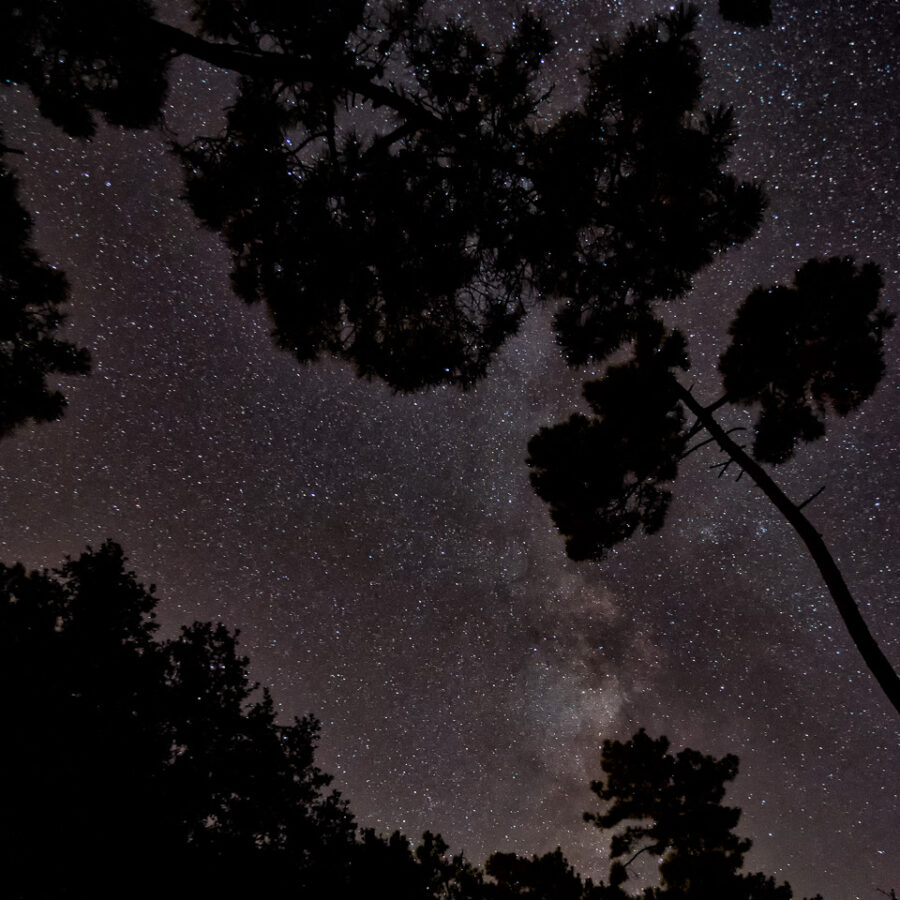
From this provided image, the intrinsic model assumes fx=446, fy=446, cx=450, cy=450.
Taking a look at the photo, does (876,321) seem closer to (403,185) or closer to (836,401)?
(836,401)

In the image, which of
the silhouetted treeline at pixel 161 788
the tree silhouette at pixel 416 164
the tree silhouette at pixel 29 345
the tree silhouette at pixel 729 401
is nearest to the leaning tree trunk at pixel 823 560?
the tree silhouette at pixel 729 401

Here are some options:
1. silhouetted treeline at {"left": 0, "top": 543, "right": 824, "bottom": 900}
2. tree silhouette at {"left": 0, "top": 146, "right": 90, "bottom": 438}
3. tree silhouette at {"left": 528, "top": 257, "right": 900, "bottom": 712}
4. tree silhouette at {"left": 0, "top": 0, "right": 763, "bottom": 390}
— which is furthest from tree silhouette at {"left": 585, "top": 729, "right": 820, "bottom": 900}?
tree silhouette at {"left": 0, "top": 146, "right": 90, "bottom": 438}

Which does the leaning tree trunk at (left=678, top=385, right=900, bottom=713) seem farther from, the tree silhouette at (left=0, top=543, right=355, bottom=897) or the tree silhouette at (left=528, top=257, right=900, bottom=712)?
the tree silhouette at (left=0, top=543, right=355, bottom=897)

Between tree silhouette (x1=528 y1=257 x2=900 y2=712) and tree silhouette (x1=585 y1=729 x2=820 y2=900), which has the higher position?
tree silhouette (x1=528 y1=257 x2=900 y2=712)

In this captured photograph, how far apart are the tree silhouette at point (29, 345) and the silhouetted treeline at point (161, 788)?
7.78 ft

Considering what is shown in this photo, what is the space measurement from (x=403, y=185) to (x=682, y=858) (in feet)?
42.5

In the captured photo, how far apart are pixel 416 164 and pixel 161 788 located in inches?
345

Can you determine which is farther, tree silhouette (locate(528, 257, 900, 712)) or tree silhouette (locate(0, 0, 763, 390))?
tree silhouette (locate(528, 257, 900, 712))

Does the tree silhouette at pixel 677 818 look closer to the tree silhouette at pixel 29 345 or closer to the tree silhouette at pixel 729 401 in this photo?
the tree silhouette at pixel 729 401

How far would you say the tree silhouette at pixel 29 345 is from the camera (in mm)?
5711

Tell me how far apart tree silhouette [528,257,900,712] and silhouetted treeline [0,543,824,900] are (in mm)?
5930

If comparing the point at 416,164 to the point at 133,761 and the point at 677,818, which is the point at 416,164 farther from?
the point at 677,818

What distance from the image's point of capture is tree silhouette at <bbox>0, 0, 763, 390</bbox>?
4.93 metres

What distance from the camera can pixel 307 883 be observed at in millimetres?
6238
